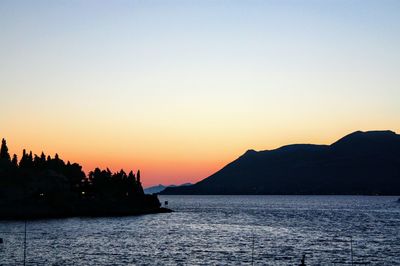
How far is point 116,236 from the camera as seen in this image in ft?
425

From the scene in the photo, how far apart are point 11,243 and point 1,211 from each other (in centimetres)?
8753

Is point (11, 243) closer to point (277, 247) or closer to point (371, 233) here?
point (277, 247)

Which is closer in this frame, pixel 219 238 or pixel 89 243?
pixel 89 243

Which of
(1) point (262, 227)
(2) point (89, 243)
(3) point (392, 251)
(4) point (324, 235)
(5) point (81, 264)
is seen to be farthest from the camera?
(1) point (262, 227)

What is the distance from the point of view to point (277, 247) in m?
111

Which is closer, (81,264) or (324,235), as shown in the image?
(81,264)

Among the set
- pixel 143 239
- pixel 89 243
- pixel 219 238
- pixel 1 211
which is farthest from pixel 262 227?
pixel 1 211

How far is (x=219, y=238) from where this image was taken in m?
127

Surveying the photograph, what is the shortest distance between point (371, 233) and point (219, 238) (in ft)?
153

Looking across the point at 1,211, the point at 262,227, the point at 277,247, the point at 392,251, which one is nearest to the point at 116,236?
the point at 277,247

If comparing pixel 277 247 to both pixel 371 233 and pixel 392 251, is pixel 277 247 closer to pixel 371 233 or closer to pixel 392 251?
pixel 392 251

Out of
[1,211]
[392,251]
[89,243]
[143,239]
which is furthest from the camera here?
[1,211]

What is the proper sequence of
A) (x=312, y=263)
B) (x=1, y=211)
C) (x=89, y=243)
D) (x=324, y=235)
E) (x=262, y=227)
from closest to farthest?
1. (x=312, y=263)
2. (x=89, y=243)
3. (x=324, y=235)
4. (x=262, y=227)
5. (x=1, y=211)

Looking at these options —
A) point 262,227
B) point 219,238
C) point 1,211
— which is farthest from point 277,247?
point 1,211
